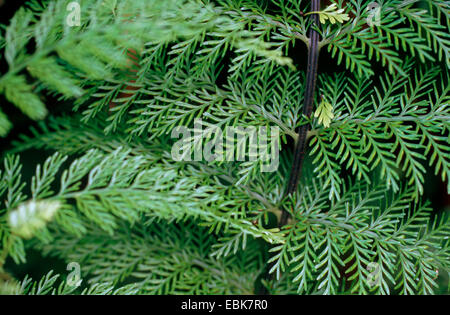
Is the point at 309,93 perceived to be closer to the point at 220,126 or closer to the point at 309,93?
the point at 309,93

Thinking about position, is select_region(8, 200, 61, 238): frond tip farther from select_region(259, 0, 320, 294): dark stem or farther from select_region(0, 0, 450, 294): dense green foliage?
select_region(259, 0, 320, 294): dark stem

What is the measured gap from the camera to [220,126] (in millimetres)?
828

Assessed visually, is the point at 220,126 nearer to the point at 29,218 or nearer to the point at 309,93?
the point at 309,93

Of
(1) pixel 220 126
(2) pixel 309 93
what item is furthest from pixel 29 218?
(2) pixel 309 93

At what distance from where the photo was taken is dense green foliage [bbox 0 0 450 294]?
2.07 ft

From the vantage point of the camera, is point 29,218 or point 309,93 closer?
point 29,218

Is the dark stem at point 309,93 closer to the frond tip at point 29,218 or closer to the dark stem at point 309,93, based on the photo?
the dark stem at point 309,93

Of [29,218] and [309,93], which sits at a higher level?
A: [309,93]

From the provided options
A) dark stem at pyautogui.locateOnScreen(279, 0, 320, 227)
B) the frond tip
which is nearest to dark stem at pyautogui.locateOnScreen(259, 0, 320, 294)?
dark stem at pyautogui.locateOnScreen(279, 0, 320, 227)

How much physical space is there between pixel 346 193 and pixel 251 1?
0.57 metres

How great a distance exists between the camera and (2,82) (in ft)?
1.91

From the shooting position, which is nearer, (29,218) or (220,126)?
(29,218)

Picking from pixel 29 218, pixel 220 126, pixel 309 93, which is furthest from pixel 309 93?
pixel 29 218
